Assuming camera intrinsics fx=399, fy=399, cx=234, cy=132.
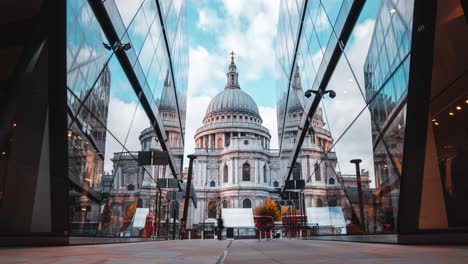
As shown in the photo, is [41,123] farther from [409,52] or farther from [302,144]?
[302,144]

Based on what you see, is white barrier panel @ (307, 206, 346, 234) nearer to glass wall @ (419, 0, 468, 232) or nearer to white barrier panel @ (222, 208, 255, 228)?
glass wall @ (419, 0, 468, 232)

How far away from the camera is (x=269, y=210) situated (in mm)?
85875

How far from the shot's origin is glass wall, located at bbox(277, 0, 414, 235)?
632 centimetres

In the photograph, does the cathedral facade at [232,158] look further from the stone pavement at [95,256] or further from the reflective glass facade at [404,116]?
the stone pavement at [95,256]

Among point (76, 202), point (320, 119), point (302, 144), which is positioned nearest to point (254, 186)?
point (302, 144)

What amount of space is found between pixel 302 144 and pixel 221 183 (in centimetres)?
7802

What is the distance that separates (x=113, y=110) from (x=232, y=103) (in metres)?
108

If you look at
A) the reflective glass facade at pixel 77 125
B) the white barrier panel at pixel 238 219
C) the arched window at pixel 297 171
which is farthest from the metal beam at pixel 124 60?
the white barrier panel at pixel 238 219

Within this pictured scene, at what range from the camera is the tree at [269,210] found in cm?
8512

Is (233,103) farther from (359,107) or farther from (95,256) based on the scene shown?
(95,256)

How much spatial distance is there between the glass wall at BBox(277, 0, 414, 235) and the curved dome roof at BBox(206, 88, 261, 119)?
99.9 meters

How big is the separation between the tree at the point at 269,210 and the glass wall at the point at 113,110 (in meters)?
69.1

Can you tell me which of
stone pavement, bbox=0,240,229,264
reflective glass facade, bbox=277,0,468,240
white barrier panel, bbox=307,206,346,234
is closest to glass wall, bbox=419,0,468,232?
reflective glass facade, bbox=277,0,468,240

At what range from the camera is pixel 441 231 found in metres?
6.43
